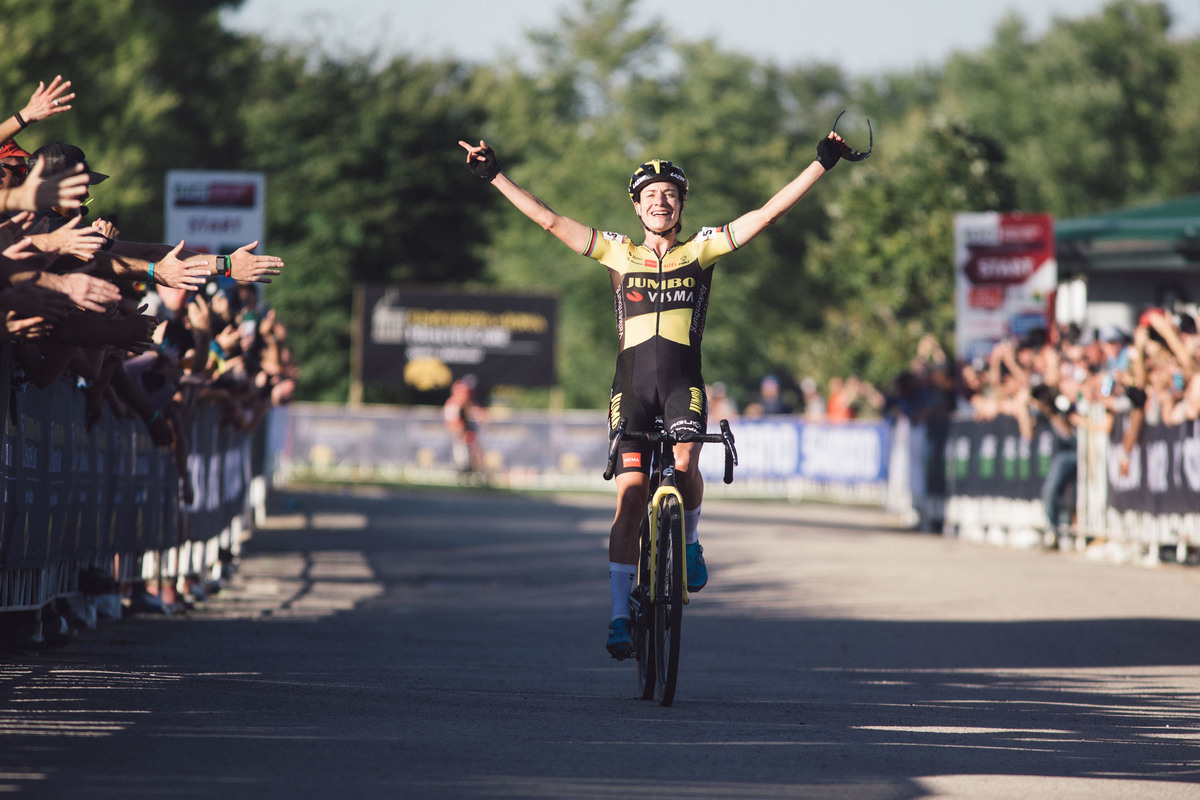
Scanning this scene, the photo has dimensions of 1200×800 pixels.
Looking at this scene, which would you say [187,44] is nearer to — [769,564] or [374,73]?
[374,73]

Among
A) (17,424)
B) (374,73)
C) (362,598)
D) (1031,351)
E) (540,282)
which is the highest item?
(374,73)

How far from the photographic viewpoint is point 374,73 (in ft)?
195

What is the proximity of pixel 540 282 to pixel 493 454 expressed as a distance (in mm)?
32297

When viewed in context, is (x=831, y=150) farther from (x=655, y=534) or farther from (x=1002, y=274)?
(x=1002, y=274)

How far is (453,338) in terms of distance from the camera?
41.3 meters

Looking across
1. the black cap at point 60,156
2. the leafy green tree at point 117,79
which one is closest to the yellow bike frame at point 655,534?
the black cap at point 60,156

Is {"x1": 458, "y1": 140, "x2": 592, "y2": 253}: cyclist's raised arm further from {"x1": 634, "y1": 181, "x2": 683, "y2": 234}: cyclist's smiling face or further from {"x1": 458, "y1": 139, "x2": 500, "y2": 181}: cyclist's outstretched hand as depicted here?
{"x1": 634, "y1": 181, "x2": 683, "y2": 234}: cyclist's smiling face

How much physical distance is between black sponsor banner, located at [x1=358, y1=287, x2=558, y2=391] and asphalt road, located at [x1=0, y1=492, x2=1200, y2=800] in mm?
24498

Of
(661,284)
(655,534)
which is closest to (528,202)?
(661,284)

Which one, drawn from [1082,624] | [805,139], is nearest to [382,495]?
[1082,624]

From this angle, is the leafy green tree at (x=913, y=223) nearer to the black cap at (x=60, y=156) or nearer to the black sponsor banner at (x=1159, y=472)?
the black sponsor banner at (x=1159, y=472)

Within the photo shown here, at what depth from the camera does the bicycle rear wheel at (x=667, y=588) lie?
757 centimetres

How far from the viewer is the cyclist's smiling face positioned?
8.20m

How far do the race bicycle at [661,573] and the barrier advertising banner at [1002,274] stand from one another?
17.1m
